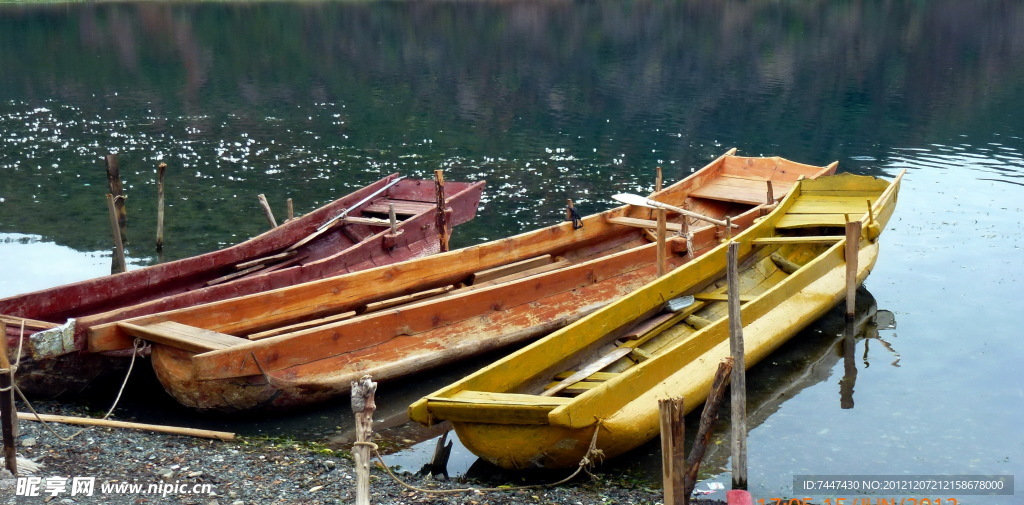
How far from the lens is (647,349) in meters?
12.2

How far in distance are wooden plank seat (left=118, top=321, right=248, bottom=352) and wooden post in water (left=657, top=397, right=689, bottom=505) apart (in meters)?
5.22

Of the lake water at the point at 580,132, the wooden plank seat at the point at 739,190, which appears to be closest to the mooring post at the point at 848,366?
the lake water at the point at 580,132

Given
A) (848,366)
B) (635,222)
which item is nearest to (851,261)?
(848,366)

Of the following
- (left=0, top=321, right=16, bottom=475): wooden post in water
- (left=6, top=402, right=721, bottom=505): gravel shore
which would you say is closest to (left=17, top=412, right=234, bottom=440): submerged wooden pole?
(left=6, top=402, right=721, bottom=505): gravel shore

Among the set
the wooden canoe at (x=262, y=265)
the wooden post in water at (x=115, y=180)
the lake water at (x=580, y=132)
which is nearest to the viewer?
the wooden canoe at (x=262, y=265)

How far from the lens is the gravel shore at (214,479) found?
8781 mm

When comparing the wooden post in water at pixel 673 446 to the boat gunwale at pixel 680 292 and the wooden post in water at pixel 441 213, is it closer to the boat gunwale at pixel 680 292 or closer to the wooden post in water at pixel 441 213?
the boat gunwale at pixel 680 292

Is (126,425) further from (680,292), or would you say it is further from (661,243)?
(661,243)

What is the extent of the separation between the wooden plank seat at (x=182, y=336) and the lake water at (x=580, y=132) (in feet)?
3.65

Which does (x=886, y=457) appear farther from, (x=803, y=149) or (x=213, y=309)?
(x=803, y=149)

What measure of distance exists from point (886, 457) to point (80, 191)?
20053mm

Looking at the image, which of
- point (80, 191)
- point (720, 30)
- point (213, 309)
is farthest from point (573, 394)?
point (720, 30)

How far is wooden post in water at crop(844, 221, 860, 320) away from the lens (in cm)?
1443

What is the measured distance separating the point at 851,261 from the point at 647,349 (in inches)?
173
